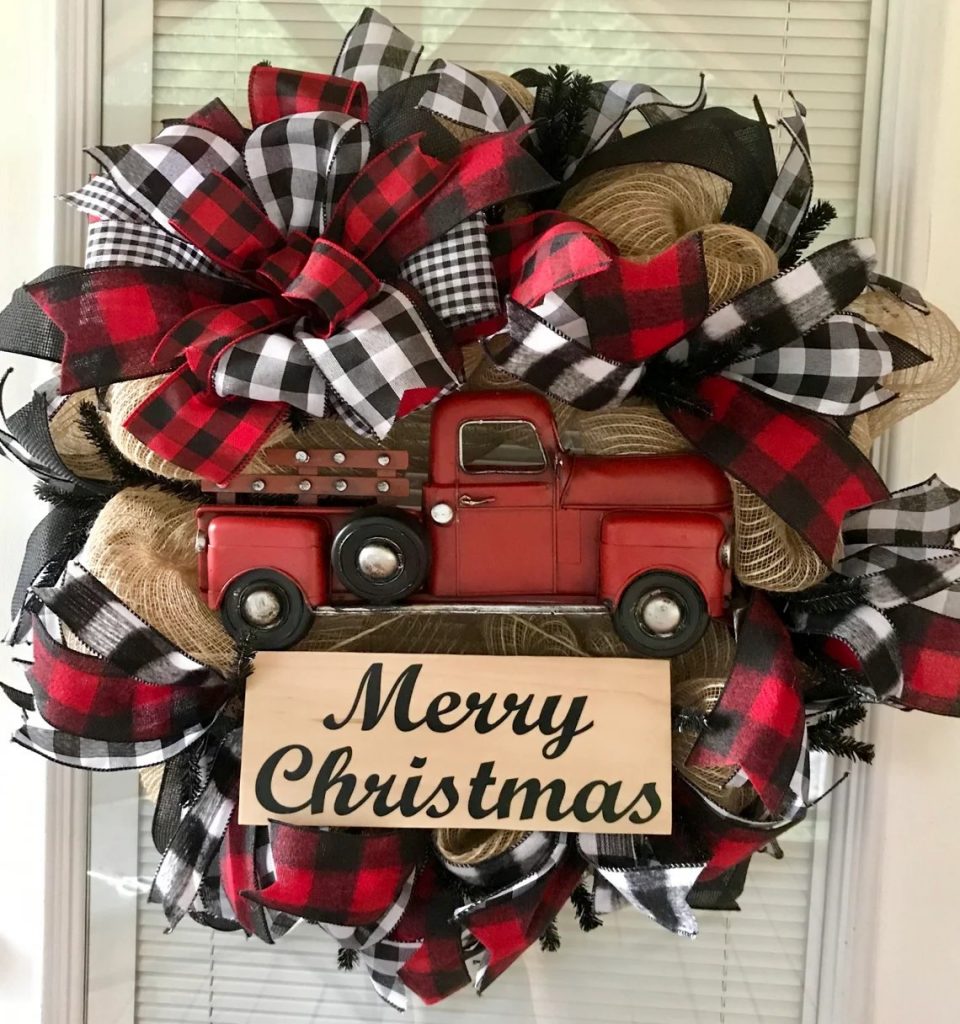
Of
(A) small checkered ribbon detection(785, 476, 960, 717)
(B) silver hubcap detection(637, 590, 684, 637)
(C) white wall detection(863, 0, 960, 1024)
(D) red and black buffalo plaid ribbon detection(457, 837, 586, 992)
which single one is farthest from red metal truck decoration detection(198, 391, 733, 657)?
(C) white wall detection(863, 0, 960, 1024)

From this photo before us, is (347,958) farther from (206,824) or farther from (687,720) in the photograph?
(687,720)

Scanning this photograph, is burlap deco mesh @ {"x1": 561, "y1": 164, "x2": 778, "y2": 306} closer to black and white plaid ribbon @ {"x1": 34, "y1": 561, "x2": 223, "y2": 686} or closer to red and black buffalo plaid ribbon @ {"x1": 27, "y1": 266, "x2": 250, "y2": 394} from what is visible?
red and black buffalo plaid ribbon @ {"x1": 27, "y1": 266, "x2": 250, "y2": 394}

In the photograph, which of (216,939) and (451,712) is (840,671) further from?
(216,939)

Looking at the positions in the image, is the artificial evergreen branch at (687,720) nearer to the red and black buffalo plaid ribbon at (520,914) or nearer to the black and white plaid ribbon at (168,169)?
the red and black buffalo plaid ribbon at (520,914)

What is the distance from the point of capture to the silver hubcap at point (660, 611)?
1.81 feet

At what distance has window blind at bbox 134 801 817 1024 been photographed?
822 mm

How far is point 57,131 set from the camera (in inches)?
30.1

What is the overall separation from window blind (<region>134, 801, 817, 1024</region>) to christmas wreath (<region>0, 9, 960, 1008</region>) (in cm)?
19

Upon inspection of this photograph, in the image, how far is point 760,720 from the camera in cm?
56

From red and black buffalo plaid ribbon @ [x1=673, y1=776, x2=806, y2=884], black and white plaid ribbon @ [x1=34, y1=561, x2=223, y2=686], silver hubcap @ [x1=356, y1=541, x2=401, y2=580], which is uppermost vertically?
silver hubcap @ [x1=356, y1=541, x2=401, y2=580]

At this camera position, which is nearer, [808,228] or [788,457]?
[788,457]

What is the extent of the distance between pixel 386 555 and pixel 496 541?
0.25ft

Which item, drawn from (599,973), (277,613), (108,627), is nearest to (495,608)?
(277,613)

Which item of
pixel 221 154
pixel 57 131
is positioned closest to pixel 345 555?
pixel 221 154
